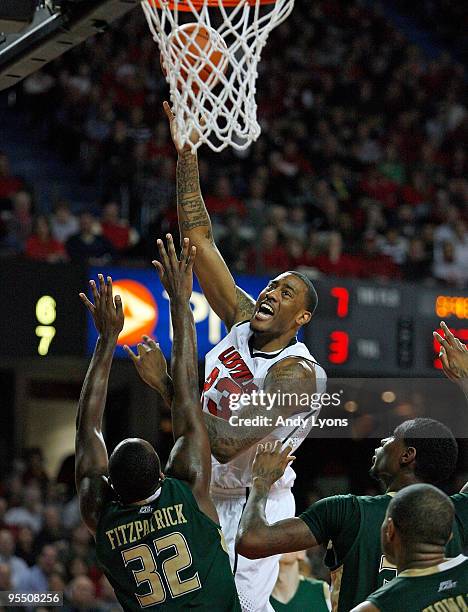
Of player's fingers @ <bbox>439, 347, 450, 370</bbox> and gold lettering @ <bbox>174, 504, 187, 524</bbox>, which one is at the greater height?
player's fingers @ <bbox>439, 347, 450, 370</bbox>

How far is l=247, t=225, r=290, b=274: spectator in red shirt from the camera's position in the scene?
34.4 ft

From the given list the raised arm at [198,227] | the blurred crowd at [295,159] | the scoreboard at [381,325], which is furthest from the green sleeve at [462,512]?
the blurred crowd at [295,159]

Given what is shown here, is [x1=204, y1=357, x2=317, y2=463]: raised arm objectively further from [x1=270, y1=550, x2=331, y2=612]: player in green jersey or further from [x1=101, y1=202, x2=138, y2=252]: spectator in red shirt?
[x1=101, y1=202, x2=138, y2=252]: spectator in red shirt

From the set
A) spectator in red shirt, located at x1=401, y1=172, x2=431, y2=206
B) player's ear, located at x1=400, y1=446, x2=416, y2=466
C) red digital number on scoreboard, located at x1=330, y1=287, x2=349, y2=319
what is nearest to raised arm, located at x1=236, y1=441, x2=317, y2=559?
player's ear, located at x1=400, y1=446, x2=416, y2=466

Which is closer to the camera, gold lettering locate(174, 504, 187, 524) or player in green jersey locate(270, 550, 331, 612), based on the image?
gold lettering locate(174, 504, 187, 524)

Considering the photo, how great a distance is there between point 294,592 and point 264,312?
1.61 m

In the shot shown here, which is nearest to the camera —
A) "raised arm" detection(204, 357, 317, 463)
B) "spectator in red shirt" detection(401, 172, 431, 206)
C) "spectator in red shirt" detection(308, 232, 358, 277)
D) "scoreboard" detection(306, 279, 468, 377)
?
"raised arm" detection(204, 357, 317, 463)

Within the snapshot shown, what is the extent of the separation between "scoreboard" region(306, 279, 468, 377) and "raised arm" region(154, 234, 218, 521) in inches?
217

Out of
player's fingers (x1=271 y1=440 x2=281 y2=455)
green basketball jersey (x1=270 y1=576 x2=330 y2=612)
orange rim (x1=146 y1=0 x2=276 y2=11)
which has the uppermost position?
orange rim (x1=146 y1=0 x2=276 y2=11)

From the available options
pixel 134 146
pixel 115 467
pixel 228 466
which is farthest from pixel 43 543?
pixel 115 467

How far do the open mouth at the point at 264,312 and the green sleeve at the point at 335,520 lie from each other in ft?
3.83

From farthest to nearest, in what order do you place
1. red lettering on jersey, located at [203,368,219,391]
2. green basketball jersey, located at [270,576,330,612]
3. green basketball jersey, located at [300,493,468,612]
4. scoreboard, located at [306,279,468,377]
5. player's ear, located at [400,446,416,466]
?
scoreboard, located at [306,279,468,377] < green basketball jersey, located at [270,576,330,612] < red lettering on jersey, located at [203,368,219,391] < player's ear, located at [400,446,416,466] < green basketball jersey, located at [300,493,468,612]

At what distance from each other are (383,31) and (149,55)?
186 inches

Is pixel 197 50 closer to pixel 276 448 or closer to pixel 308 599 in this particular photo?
pixel 276 448
